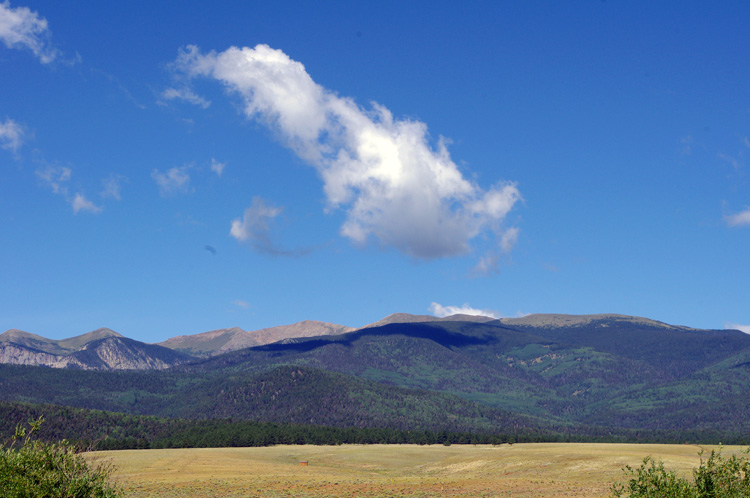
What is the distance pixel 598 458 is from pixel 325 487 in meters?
62.9

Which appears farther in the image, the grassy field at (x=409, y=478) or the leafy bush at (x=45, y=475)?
the grassy field at (x=409, y=478)

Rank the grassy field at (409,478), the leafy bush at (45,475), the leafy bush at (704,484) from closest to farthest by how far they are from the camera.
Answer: the leafy bush at (704,484) < the leafy bush at (45,475) < the grassy field at (409,478)

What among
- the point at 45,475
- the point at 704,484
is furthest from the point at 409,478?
the point at 45,475

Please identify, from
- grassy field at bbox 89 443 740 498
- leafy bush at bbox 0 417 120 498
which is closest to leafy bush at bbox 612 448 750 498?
leafy bush at bbox 0 417 120 498

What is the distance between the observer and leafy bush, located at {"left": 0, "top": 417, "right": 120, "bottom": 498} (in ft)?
160

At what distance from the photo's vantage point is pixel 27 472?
1940 inches

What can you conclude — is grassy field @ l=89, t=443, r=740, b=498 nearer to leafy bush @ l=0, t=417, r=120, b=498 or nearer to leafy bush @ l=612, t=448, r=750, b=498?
leafy bush @ l=0, t=417, r=120, b=498

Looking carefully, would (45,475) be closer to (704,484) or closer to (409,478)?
(704,484)

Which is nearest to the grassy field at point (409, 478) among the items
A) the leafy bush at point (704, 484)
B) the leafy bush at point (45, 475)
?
the leafy bush at point (45, 475)

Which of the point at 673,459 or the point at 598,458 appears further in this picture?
the point at 598,458

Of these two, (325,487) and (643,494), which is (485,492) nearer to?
(325,487)

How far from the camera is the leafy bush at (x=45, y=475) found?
48.7 metres

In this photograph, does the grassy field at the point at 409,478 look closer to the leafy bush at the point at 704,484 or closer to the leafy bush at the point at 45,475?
the leafy bush at the point at 45,475

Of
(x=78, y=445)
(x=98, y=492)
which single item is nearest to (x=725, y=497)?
(x=98, y=492)
